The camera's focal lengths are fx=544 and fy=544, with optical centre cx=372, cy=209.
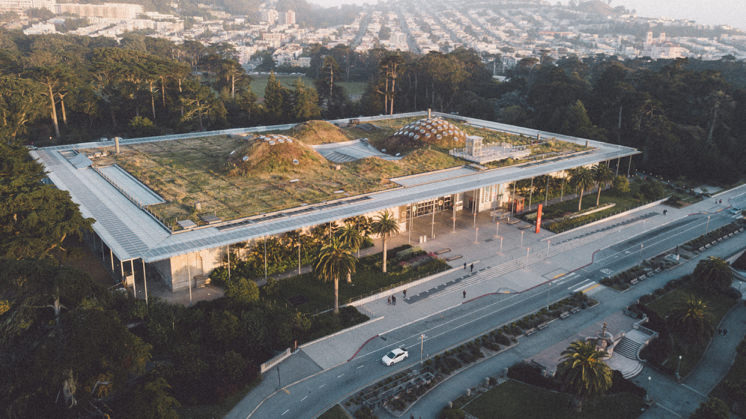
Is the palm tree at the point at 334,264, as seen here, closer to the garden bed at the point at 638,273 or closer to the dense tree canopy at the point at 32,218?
the dense tree canopy at the point at 32,218

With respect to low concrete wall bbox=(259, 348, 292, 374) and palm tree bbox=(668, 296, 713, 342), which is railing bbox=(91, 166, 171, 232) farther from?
palm tree bbox=(668, 296, 713, 342)

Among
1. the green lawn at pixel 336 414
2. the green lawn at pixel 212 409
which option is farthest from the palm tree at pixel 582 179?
the green lawn at pixel 212 409

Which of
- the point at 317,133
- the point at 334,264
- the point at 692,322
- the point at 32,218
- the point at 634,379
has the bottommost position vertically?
the point at 634,379

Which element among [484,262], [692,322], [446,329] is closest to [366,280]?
[446,329]

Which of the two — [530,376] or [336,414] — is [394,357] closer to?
[336,414]

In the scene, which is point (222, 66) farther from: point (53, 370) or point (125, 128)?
point (53, 370)

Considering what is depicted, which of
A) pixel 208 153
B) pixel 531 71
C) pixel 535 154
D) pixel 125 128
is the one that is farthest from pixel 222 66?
pixel 531 71
